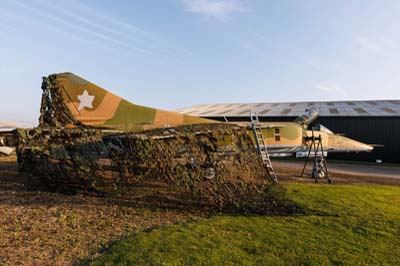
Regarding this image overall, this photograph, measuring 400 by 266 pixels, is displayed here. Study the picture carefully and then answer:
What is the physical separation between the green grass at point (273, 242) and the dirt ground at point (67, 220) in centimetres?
69

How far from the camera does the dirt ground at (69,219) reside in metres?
5.43

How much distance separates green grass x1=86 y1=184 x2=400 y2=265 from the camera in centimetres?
529

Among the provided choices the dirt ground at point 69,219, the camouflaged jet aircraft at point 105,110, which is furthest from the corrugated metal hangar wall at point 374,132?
the dirt ground at point 69,219

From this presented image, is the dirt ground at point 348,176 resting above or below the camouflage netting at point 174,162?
below

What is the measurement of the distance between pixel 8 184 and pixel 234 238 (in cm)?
961

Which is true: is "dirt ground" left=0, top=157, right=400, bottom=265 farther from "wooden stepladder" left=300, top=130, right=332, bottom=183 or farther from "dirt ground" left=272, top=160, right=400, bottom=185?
"wooden stepladder" left=300, top=130, right=332, bottom=183

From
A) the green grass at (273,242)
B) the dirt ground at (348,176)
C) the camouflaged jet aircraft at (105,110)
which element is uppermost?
the camouflaged jet aircraft at (105,110)

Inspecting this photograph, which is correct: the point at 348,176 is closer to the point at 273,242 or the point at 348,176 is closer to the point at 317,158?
the point at 317,158

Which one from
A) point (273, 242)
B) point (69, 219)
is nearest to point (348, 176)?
point (273, 242)

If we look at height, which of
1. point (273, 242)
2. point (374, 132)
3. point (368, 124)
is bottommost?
point (273, 242)

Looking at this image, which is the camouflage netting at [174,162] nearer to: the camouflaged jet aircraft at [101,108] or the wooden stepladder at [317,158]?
the camouflaged jet aircraft at [101,108]

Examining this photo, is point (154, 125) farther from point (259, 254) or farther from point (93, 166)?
point (259, 254)

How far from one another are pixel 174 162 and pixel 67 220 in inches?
127

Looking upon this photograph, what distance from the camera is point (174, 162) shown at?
8031mm
